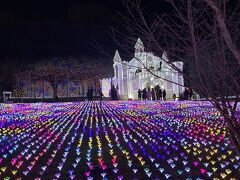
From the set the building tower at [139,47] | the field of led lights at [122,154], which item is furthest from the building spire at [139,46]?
the field of led lights at [122,154]

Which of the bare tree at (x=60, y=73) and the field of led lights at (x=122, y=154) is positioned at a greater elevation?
the bare tree at (x=60, y=73)

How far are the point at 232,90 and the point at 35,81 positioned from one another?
4555 cm

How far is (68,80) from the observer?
1874 inches

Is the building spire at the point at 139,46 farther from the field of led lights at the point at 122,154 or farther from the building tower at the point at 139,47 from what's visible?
the field of led lights at the point at 122,154

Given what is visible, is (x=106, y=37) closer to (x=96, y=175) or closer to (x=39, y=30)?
(x=39, y=30)

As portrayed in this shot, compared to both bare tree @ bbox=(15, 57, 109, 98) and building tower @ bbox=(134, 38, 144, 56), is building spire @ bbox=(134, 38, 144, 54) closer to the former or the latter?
building tower @ bbox=(134, 38, 144, 56)

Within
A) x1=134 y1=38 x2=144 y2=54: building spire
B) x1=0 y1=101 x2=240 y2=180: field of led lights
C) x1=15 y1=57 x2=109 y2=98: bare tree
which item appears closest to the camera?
x1=134 y1=38 x2=144 y2=54: building spire

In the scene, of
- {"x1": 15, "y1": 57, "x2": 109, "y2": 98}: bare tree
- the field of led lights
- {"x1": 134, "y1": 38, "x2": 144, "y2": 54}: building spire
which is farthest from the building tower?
{"x1": 15, "y1": 57, "x2": 109, "y2": 98}: bare tree

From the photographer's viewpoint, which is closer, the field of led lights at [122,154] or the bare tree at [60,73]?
the field of led lights at [122,154]

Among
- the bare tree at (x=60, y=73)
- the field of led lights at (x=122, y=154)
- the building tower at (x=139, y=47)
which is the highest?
the bare tree at (x=60, y=73)

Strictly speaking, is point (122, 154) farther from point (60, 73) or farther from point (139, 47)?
point (60, 73)

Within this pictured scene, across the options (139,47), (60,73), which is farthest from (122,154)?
(60,73)

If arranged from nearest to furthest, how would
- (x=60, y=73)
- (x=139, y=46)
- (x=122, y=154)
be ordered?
(x=139, y=46)
(x=122, y=154)
(x=60, y=73)

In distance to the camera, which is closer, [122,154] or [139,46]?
[139,46]
